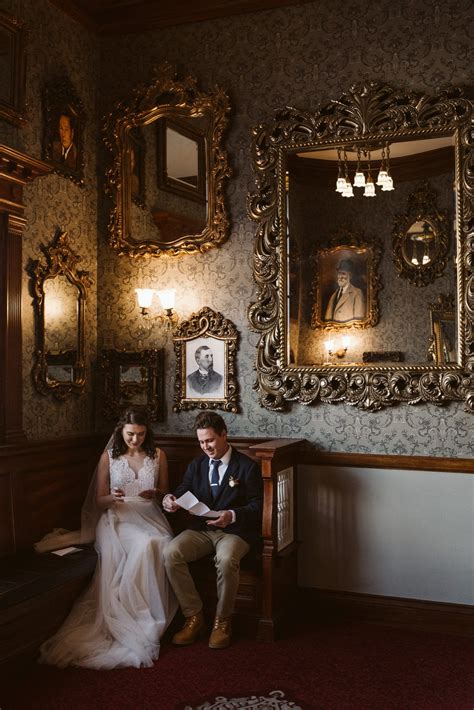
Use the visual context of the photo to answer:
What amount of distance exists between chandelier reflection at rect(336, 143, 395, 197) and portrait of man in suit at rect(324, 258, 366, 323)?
0.50 metres

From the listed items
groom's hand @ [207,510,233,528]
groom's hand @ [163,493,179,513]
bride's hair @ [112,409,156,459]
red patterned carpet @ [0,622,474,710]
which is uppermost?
bride's hair @ [112,409,156,459]

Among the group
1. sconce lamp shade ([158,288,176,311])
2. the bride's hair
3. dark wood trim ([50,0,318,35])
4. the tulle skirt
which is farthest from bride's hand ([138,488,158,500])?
dark wood trim ([50,0,318,35])

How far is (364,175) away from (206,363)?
1.76 meters

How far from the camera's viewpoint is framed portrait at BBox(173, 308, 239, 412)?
5.50 meters

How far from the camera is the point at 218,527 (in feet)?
15.3

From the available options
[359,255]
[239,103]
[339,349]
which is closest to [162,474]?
[339,349]

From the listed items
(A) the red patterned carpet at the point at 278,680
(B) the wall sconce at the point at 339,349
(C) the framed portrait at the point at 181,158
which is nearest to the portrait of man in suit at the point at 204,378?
(B) the wall sconce at the point at 339,349

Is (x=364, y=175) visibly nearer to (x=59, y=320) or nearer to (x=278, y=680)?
(x=59, y=320)

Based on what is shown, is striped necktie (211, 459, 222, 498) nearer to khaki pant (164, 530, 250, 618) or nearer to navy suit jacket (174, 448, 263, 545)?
navy suit jacket (174, 448, 263, 545)

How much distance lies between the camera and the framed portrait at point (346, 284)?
5121mm

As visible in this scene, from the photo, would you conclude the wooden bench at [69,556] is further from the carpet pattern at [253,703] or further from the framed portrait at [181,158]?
the framed portrait at [181,158]

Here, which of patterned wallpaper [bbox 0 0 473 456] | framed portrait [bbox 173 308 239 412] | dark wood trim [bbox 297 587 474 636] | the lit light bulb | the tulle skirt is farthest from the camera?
framed portrait [bbox 173 308 239 412]

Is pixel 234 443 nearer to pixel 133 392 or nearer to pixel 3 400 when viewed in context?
pixel 133 392

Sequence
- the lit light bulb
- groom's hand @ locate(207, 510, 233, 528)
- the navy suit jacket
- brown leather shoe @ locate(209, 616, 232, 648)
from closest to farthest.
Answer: brown leather shoe @ locate(209, 616, 232, 648), groom's hand @ locate(207, 510, 233, 528), the navy suit jacket, the lit light bulb
